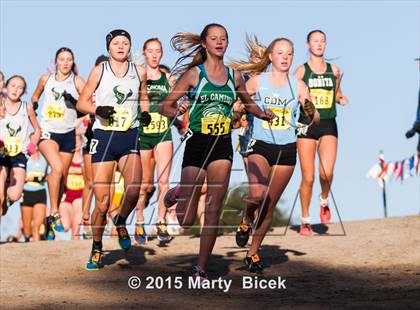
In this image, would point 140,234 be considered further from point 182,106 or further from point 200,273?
point 182,106

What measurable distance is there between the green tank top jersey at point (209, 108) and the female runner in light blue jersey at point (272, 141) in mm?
1185

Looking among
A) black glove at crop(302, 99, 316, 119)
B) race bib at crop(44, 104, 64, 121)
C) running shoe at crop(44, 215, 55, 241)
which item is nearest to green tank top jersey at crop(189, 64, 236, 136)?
black glove at crop(302, 99, 316, 119)

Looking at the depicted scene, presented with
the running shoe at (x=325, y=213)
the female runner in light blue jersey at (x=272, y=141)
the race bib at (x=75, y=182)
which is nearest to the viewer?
the female runner in light blue jersey at (x=272, y=141)

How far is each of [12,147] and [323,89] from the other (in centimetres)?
445

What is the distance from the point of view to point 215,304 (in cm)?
1088

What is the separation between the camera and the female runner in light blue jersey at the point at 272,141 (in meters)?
12.6

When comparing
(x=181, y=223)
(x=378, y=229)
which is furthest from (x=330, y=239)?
(x=181, y=223)

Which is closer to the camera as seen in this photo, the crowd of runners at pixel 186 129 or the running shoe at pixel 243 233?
the crowd of runners at pixel 186 129

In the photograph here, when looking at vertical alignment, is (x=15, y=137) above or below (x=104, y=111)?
below

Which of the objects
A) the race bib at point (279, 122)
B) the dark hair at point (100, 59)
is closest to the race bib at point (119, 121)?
the race bib at point (279, 122)

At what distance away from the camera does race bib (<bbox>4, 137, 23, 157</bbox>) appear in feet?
54.5

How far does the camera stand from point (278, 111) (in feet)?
42.0

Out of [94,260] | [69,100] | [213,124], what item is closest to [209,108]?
[213,124]

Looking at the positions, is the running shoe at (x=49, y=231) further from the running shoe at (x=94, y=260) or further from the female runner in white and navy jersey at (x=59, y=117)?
the running shoe at (x=94, y=260)
